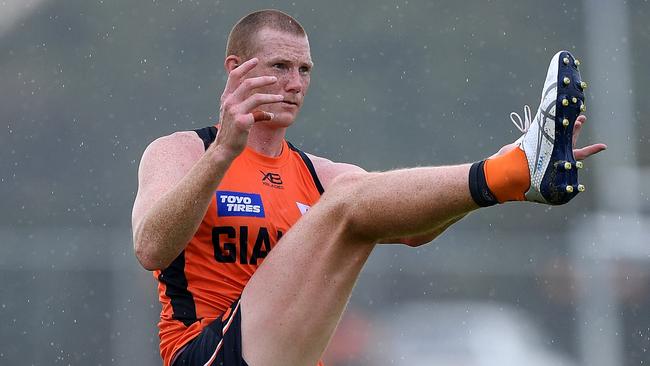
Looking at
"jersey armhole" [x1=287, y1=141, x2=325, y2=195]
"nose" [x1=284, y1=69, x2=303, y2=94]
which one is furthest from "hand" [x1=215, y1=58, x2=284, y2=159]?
"jersey armhole" [x1=287, y1=141, x2=325, y2=195]

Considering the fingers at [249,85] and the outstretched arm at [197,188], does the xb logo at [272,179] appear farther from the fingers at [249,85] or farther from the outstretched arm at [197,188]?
the fingers at [249,85]

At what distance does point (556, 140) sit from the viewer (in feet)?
10.2

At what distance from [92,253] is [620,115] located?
4.65 m

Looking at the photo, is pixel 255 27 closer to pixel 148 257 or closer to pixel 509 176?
pixel 148 257

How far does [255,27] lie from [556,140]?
1.22m

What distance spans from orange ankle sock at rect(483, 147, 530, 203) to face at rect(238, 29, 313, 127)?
35.6 inches

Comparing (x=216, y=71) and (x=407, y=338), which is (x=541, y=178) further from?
(x=216, y=71)

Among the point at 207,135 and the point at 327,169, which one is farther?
the point at 327,169

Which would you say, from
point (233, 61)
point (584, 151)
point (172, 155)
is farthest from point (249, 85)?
point (584, 151)

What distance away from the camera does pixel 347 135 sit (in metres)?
10.9

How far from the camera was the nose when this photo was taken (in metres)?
3.81

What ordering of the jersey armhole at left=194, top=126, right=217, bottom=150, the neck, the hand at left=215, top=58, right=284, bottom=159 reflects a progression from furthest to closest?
1. the neck
2. the jersey armhole at left=194, top=126, right=217, bottom=150
3. the hand at left=215, top=58, right=284, bottom=159

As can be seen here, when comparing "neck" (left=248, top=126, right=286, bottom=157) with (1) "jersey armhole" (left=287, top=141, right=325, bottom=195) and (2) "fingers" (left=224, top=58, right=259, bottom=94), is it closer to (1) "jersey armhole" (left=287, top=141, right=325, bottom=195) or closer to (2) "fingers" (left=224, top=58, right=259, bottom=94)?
(1) "jersey armhole" (left=287, top=141, right=325, bottom=195)

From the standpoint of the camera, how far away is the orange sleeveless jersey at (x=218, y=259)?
3.69 meters
